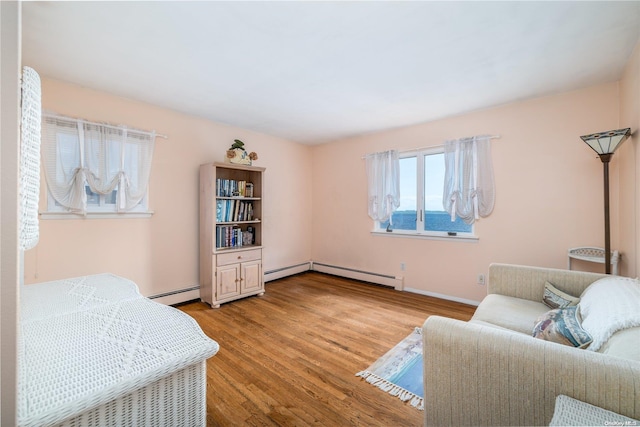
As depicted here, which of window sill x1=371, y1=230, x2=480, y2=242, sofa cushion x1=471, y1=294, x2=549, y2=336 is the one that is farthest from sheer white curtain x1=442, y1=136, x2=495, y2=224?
sofa cushion x1=471, y1=294, x2=549, y2=336

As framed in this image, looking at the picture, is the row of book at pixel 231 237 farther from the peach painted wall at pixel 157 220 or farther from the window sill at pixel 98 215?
the window sill at pixel 98 215

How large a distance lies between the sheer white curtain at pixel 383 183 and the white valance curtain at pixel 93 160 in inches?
117

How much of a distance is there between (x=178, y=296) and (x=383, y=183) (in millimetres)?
3197

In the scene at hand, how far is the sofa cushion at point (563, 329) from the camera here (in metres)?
1.25

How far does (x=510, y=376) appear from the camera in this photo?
1.04 meters

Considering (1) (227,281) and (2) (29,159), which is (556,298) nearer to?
(2) (29,159)

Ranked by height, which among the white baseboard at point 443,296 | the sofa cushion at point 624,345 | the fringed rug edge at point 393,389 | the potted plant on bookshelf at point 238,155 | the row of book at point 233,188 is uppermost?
the potted plant on bookshelf at point 238,155

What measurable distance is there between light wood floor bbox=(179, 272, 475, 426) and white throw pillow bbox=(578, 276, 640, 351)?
3.29 feet

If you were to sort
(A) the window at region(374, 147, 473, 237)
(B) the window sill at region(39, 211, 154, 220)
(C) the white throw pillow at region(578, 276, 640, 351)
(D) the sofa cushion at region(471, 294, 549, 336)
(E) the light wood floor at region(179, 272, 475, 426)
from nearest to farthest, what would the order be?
(C) the white throw pillow at region(578, 276, 640, 351)
(E) the light wood floor at region(179, 272, 475, 426)
(D) the sofa cushion at region(471, 294, 549, 336)
(B) the window sill at region(39, 211, 154, 220)
(A) the window at region(374, 147, 473, 237)

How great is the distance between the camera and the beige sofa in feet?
2.90

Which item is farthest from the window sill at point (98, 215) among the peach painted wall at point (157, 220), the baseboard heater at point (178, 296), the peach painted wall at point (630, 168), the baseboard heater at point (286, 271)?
the peach painted wall at point (630, 168)

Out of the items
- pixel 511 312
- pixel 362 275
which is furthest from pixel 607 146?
pixel 362 275

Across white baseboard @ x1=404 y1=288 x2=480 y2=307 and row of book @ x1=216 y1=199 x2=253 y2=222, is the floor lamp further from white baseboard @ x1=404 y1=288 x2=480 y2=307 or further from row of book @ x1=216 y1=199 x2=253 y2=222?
row of book @ x1=216 y1=199 x2=253 y2=222

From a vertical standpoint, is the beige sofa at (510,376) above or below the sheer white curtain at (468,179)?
below
